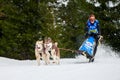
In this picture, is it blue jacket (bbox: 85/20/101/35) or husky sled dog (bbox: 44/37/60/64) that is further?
blue jacket (bbox: 85/20/101/35)

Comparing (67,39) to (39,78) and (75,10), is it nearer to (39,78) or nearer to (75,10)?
(75,10)

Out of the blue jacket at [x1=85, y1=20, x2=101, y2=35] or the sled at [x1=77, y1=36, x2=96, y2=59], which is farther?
the sled at [x1=77, y1=36, x2=96, y2=59]

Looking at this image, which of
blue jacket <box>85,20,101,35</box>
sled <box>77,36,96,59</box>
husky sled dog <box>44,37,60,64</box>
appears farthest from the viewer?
sled <box>77,36,96,59</box>

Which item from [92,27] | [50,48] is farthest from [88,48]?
[50,48]

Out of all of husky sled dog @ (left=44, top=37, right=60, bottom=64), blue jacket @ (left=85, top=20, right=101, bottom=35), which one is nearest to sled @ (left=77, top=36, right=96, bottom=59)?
blue jacket @ (left=85, top=20, right=101, bottom=35)

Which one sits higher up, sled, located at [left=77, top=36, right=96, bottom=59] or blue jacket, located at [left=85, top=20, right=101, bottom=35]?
blue jacket, located at [left=85, top=20, right=101, bottom=35]

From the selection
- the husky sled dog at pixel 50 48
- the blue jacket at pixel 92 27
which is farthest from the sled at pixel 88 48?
the husky sled dog at pixel 50 48

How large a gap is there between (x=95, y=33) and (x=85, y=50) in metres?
0.74

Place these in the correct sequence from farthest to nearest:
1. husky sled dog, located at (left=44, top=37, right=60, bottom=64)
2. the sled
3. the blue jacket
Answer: the sled → the blue jacket → husky sled dog, located at (left=44, top=37, right=60, bottom=64)

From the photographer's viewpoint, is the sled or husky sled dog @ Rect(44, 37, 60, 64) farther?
the sled

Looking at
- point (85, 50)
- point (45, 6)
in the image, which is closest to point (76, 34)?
point (45, 6)

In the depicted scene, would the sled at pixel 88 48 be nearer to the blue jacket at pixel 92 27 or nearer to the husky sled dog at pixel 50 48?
the blue jacket at pixel 92 27

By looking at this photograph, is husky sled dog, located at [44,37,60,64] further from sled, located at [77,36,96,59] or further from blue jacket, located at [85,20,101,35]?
blue jacket, located at [85,20,101,35]

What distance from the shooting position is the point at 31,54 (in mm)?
34969
